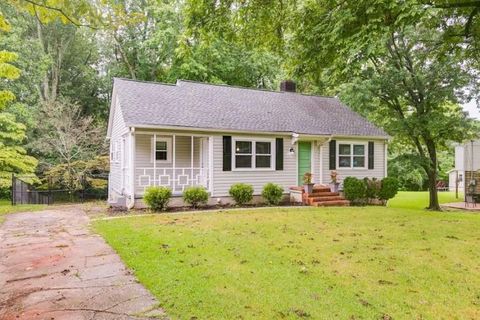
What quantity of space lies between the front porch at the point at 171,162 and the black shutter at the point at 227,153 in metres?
0.59

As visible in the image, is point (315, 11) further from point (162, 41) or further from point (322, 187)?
point (162, 41)

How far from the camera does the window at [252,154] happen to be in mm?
13266

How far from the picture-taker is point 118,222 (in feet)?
29.2

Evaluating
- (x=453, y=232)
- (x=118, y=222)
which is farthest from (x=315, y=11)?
(x=118, y=222)

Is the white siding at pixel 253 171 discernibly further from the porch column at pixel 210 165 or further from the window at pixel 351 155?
the window at pixel 351 155

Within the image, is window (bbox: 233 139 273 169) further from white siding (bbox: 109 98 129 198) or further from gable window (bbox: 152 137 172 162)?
white siding (bbox: 109 98 129 198)

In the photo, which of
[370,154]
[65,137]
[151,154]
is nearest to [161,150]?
[151,154]

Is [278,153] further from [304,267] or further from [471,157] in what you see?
[471,157]

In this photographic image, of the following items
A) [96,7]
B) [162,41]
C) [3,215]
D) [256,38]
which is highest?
[162,41]

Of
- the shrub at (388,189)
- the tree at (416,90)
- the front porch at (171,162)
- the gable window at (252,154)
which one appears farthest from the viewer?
the shrub at (388,189)

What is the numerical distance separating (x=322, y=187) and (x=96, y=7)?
39.7 ft

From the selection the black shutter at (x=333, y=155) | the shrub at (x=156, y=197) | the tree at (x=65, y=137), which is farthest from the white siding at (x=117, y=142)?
the black shutter at (x=333, y=155)

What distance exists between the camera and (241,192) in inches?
491

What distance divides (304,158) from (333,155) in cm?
138
